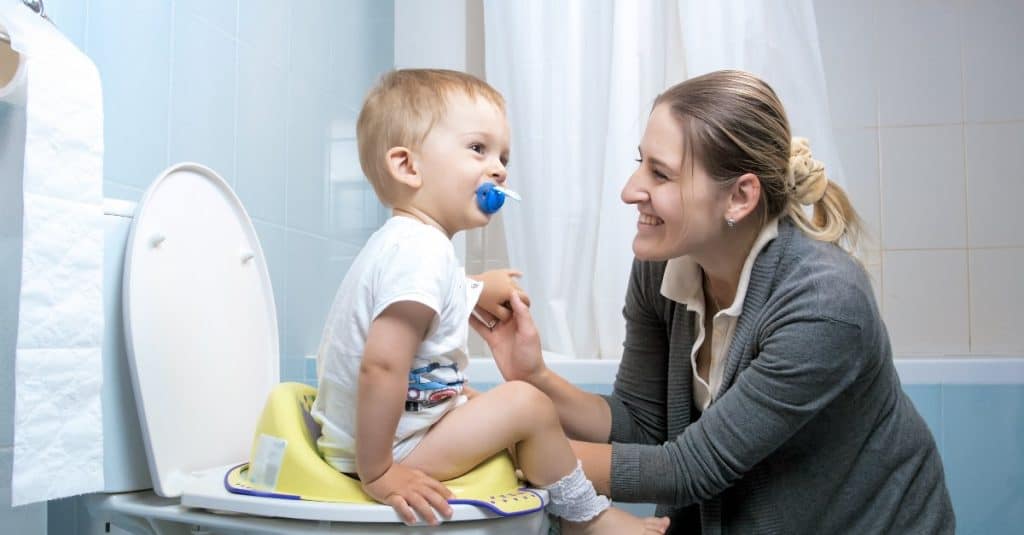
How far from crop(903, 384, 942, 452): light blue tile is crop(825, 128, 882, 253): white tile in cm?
76

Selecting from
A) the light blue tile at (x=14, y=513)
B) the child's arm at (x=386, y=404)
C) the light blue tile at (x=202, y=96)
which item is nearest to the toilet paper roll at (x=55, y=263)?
the light blue tile at (x=14, y=513)

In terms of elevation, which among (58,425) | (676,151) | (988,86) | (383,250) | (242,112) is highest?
(988,86)

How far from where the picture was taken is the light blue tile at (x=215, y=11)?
1357mm

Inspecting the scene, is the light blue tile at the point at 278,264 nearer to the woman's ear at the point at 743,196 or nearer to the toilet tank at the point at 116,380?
Result: the toilet tank at the point at 116,380

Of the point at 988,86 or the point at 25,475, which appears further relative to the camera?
the point at 988,86

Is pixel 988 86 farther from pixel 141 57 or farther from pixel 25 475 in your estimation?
pixel 25 475

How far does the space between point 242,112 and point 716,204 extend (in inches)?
32.1

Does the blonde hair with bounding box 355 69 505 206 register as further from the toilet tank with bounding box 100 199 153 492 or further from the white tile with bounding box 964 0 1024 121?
the white tile with bounding box 964 0 1024 121

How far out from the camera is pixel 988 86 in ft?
7.47

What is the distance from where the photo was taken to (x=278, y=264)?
163 cm

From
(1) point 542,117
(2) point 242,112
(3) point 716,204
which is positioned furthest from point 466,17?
(3) point 716,204

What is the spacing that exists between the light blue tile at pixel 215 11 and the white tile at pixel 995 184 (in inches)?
70.6

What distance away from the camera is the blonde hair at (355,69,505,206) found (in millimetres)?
1031

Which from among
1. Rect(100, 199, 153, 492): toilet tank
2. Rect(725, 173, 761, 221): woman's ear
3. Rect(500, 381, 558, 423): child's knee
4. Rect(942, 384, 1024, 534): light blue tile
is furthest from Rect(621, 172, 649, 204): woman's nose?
Rect(942, 384, 1024, 534): light blue tile
